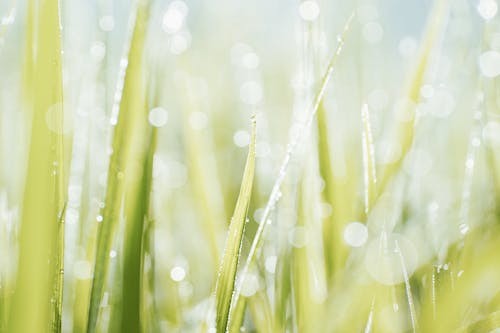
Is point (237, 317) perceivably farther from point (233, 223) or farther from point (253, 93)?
point (253, 93)

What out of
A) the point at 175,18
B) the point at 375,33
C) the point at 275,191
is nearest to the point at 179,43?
the point at 175,18

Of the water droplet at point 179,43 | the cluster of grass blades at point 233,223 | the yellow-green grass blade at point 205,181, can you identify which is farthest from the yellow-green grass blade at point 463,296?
the water droplet at point 179,43

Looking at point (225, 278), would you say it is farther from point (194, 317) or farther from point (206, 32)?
point (206, 32)

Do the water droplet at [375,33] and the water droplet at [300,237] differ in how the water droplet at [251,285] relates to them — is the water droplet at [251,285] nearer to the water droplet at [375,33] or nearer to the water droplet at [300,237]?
the water droplet at [300,237]

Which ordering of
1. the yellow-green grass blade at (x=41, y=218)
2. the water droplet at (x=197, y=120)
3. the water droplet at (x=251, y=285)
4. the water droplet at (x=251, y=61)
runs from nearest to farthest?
the yellow-green grass blade at (x=41, y=218), the water droplet at (x=251, y=285), the water droplet at (x=197, y=120), the water droplet at (x=251, y=61)

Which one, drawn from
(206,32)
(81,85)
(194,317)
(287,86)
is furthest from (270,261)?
(206,32)

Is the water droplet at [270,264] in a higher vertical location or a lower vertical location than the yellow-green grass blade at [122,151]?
lower

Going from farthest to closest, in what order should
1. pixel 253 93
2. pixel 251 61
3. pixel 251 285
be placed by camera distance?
pixel 251 61 < pixel 253 93 < pixel 251 285

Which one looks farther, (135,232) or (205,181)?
(205,181)

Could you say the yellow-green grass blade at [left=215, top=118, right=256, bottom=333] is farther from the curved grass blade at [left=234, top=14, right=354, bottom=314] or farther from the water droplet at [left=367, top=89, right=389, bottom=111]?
the water droplet at [left=367, top=89, right=389, bottom=111]
